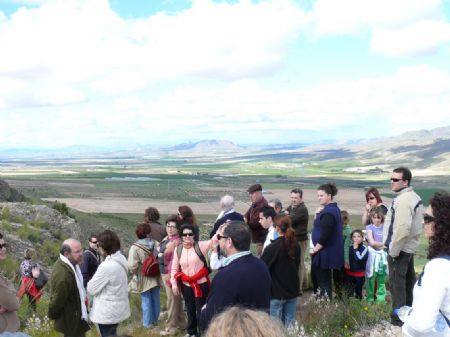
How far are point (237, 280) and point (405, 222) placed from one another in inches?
101

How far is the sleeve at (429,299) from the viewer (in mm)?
2854

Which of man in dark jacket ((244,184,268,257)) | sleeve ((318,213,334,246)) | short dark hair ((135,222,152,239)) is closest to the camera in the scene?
sleeve ((318,213,334,246))

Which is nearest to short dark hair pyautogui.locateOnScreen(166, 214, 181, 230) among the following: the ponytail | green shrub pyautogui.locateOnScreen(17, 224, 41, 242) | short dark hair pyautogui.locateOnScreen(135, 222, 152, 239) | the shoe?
short dark hair pyautogui.locateOnScreen(135, 222, 152, 239)

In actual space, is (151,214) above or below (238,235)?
below

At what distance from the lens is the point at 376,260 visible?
7504 mm

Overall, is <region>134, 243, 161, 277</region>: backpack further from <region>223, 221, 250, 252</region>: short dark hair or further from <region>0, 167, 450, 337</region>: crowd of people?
<region>223, 221, 250, 252</region>: short dark hair

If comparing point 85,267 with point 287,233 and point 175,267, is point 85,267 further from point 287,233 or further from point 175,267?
point 287,233


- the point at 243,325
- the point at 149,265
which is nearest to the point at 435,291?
the point at 243,325

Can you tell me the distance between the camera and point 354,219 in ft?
189

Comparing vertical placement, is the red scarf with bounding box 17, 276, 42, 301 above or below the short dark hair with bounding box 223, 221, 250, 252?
below

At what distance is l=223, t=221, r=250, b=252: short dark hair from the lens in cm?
390

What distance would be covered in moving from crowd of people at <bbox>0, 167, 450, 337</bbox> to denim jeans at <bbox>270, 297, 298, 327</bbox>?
0.01m

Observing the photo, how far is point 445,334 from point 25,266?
7.58m

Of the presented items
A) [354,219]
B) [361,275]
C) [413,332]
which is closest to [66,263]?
[413,332]
